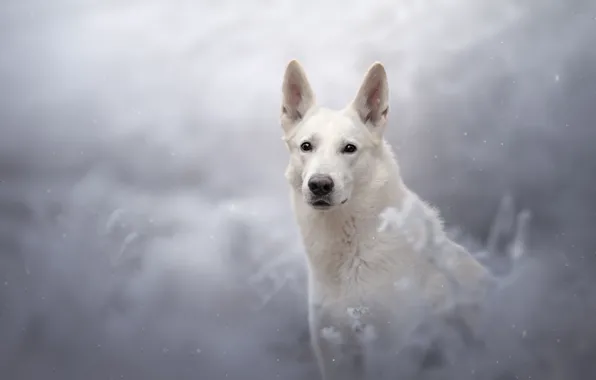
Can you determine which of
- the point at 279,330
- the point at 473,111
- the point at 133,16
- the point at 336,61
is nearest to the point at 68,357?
the point at 279,330

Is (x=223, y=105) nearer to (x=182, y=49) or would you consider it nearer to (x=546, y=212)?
(x=182, y=49)

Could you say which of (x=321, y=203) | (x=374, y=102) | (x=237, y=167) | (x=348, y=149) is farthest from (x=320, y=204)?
(x=237, y=167)

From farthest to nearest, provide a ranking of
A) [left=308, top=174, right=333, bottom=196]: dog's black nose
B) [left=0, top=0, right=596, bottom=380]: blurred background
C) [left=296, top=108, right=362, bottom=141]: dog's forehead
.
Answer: [left=0, top=0, right=596, bottom=380]: blurred background, [left=296, top=108, right=362, bottom=141]: dog's forehead, [left=308, top=174, right=333, bottom=196]: dog's black nose

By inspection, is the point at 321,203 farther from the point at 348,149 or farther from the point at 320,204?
the point at 348,149

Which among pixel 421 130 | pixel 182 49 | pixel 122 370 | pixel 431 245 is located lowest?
pixel 122 370

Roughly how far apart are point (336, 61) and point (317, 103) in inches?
10.5

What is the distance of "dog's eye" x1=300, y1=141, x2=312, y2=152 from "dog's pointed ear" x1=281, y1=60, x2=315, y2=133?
0.39 ft

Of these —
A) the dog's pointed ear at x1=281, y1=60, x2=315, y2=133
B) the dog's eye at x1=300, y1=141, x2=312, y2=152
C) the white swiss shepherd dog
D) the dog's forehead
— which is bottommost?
the white swiss shepherd dog

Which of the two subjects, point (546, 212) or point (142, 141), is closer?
point (546, 212)

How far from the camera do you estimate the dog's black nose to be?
209 centimetres

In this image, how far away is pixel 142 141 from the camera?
259 centimetres

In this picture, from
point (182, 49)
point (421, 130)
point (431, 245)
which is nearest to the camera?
point (431, 245)

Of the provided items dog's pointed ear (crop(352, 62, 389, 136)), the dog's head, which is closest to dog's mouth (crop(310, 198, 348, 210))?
the dog's head

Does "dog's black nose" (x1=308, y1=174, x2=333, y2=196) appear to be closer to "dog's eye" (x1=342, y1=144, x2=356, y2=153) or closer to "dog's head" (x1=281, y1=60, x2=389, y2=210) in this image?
"dog's head" (x1=281, y1=60, x2=389, y2=210)
